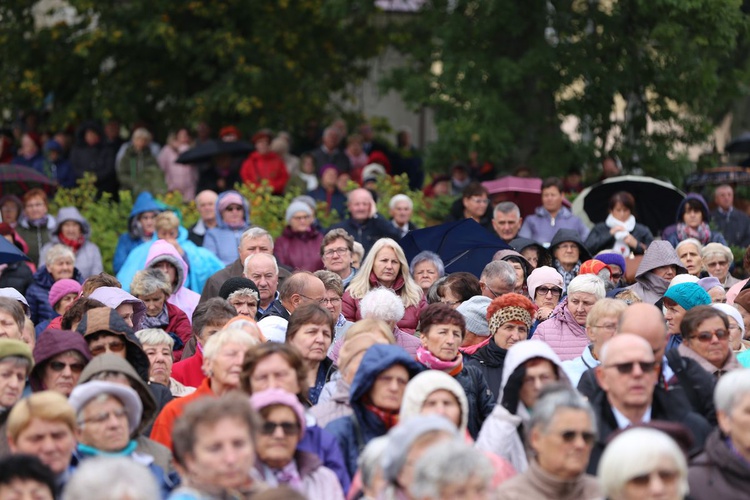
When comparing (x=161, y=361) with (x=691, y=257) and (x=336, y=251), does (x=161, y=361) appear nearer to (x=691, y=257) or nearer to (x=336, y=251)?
(x=336, y=251)

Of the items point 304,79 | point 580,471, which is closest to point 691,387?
point 580,471

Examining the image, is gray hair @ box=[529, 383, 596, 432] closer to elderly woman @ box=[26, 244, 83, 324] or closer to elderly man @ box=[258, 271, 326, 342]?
elderly man @ box=[258, 271, 326, 342]

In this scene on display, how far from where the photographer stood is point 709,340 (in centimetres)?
914

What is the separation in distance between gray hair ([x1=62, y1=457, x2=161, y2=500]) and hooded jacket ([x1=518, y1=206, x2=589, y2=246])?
9.79 metres

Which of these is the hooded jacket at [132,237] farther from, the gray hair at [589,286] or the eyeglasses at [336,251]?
the gray hair at [589,286]

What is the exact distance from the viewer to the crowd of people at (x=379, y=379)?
271 inches

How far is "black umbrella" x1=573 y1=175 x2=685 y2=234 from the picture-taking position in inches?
648

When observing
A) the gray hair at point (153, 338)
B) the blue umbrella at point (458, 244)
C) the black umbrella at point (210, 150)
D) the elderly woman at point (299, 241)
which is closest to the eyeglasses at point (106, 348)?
the gray hair at point (153, 338)

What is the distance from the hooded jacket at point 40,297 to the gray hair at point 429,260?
3.14 metres

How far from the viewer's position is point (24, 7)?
22.1m

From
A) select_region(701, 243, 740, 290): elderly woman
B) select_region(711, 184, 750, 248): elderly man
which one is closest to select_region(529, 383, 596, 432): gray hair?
select_region(701, 243, 740, 290): elderly woman

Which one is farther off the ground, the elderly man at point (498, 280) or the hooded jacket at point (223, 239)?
the hooded jacket at point (223, 239)

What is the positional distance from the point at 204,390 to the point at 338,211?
972cm

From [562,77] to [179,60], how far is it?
20.4 ft
